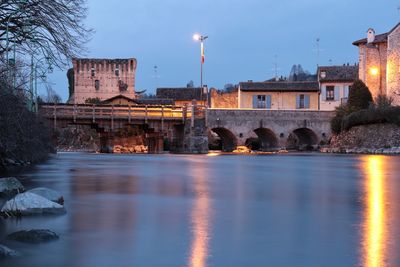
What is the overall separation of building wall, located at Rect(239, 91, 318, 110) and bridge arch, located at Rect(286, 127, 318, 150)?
13.9 feet

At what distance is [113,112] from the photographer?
64.7 m

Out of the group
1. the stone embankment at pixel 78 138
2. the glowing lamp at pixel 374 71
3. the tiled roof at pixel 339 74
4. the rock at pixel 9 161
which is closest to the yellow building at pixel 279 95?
the tiled roof at pixel 339 74

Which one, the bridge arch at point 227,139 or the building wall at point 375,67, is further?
the bridge arch at point 227,139

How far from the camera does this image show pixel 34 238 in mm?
10375

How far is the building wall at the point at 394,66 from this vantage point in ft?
207

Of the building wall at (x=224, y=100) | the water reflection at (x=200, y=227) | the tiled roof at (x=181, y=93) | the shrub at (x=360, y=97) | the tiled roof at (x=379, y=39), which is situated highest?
the tiled roof at (x=379, y=39)

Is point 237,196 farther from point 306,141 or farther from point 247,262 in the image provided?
point 306,141

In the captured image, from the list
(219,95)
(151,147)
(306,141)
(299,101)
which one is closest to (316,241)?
(151,147)

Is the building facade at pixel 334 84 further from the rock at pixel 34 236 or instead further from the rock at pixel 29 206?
the rock at pixel 34 236

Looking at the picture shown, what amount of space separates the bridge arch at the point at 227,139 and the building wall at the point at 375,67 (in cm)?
1595

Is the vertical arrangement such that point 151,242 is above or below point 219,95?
below

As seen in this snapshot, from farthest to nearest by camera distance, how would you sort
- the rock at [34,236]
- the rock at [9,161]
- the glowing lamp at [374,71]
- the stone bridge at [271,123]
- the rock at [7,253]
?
the stone bridge at [271,123]
the glowing lamp at [374,71]
the rock at [9,161]
the rock at [34,236]
the rock at [7,253]

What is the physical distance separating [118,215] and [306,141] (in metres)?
66.3

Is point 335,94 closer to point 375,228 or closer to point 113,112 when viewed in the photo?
point 113,112
